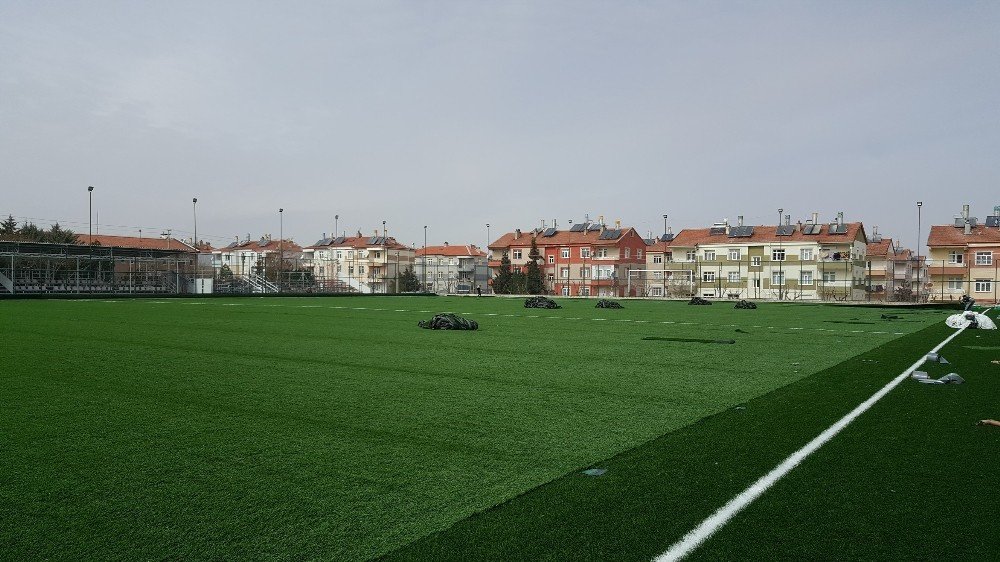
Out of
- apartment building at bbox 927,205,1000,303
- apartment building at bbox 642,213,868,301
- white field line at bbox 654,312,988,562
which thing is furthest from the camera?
apartment building at bbox 642,213,868,301

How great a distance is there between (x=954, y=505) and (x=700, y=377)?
5.61 m

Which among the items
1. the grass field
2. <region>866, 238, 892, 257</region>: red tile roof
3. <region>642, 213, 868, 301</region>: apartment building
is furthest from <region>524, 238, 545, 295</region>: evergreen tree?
the grass field

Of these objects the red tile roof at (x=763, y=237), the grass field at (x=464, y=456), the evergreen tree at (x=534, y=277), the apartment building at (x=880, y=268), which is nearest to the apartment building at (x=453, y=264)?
the evergreen tree at (x=534, y=277)

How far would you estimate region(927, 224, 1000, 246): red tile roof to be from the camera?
60156 millimetres

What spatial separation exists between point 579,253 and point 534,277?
12.1 m

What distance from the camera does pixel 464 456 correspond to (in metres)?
5.20

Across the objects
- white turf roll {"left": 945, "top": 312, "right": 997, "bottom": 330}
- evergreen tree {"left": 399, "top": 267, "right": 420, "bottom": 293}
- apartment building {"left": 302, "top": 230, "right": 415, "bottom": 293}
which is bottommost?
white turf roll {"left": 945, "top": 312, "right": 997, "bottom": 330}

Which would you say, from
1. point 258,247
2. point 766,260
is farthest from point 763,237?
point 258,247

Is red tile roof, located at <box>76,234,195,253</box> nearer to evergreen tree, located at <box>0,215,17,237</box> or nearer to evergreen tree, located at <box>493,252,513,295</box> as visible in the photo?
evergreen tree, located at <box>0,215,17,237</box>

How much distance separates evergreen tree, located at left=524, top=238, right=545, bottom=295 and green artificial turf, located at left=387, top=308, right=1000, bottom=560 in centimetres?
6231

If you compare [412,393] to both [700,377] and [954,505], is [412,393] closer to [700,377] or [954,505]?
[700,377]

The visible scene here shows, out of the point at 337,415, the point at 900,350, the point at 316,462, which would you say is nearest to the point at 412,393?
the point at 337,415

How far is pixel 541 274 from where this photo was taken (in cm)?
7544

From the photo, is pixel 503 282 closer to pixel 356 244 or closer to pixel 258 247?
pixel 356 244
